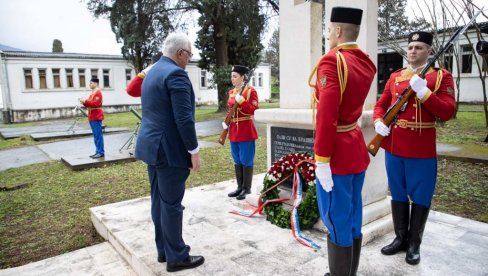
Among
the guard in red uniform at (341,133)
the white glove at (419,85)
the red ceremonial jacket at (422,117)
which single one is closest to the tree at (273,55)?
the red ceremonial jacket at (422,117)

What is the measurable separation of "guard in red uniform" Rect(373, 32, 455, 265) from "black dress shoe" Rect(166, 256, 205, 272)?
5.56ft

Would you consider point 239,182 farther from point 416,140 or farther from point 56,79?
point 56,79

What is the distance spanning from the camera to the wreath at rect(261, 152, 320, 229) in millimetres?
3806

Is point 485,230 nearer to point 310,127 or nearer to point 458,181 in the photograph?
point 310,127

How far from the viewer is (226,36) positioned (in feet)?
68.6

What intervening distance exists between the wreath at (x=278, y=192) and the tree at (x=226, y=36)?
1527cm

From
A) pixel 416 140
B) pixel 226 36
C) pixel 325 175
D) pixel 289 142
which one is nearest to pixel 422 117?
pixel 416 140

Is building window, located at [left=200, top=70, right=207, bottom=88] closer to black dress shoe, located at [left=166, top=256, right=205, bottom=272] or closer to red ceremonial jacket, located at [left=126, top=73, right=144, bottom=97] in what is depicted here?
red ceremonial jacket, located at [left=126, top=73, right=144, bottom=97]

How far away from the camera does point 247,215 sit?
14.4 feet

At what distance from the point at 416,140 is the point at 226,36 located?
62.0 ft

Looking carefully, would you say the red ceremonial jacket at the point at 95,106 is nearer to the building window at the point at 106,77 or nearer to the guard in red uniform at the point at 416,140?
A: the guard in red uniform at the point at 416,140

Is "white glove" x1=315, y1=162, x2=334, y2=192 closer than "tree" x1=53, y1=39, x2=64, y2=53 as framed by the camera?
Yes

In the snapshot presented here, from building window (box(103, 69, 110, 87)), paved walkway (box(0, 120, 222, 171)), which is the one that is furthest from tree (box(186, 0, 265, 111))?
building window (box(103, 69, 110, 87))

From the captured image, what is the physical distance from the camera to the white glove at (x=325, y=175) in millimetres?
2377
